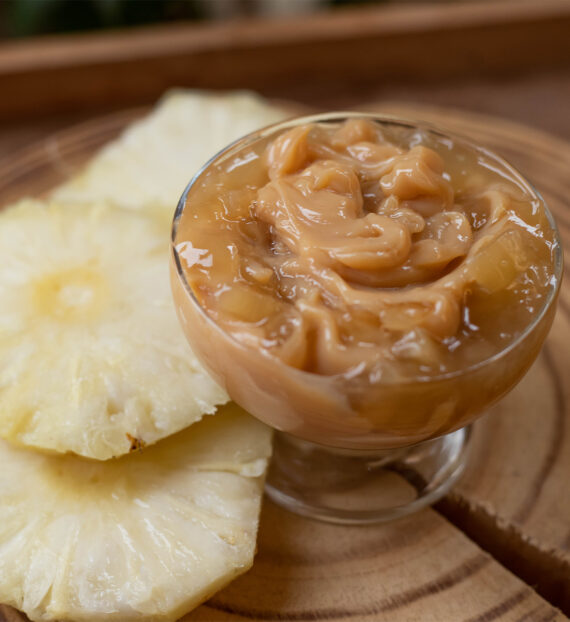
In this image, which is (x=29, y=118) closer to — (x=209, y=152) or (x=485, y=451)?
(x=209, y=152)

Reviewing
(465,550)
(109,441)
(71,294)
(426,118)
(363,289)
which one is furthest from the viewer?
(426,118)

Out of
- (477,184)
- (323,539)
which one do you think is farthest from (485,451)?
(477,184)

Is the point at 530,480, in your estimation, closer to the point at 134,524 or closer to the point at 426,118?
the point at 134,524

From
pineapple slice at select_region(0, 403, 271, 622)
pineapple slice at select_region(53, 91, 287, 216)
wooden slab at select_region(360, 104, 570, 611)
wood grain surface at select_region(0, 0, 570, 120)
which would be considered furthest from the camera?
wood grain surface at select_region(0, 0, 570, 120)

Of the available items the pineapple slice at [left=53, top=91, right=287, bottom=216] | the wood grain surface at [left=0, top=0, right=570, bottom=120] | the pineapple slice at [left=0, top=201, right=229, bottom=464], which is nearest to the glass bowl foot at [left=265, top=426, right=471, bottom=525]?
the pineapple slice at [left=0, top=201, right=229, bottom=464]

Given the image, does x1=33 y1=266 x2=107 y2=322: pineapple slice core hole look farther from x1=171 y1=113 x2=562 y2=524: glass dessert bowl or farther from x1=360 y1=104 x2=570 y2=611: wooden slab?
x1=360 y1=104 x2=570 y2=611: wooden slab

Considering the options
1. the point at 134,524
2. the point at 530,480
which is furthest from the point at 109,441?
the point at 530,480
